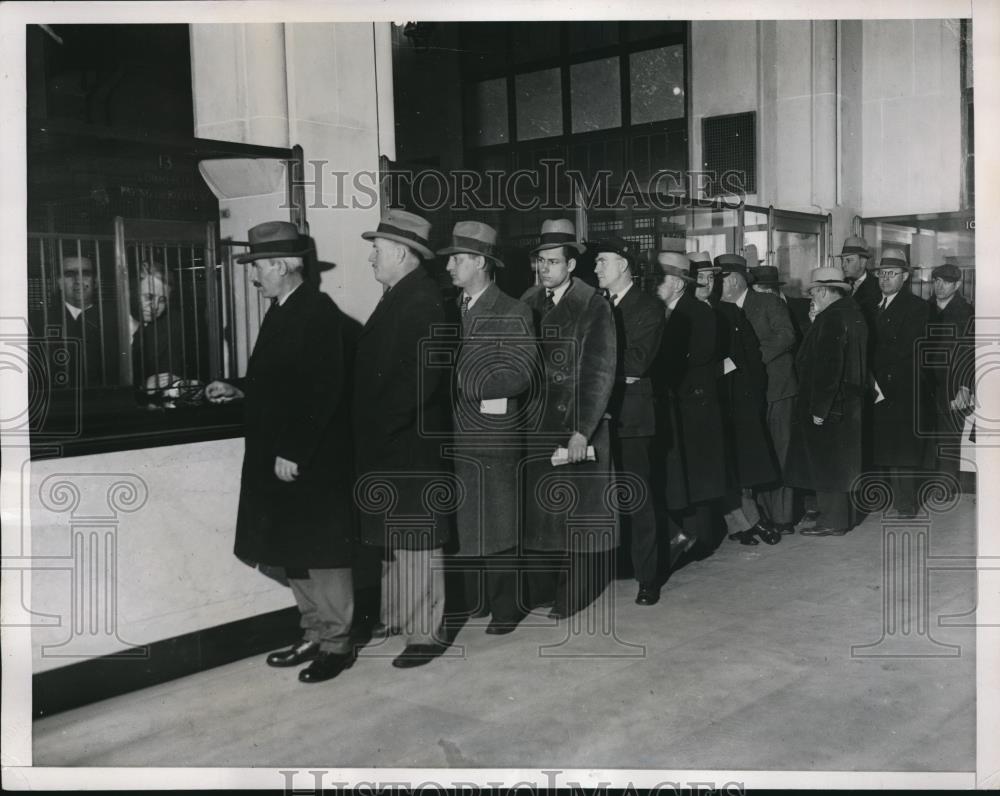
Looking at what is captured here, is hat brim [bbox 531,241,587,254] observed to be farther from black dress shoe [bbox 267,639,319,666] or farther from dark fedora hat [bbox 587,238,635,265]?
black dress shoe [bbox 267,639,319,666]

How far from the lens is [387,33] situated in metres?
3.33

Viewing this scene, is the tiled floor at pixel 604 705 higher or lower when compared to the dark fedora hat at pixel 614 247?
lower

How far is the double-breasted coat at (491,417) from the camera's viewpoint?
3459 millimetres

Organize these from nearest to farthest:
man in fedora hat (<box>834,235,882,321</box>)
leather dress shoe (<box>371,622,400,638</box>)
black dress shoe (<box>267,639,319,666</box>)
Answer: black dress shoe (<box>267,639,319,666</box>) < leather dress shoe (<box>371,622,400,638</box>) < man in fedora hat (<box>834,235,882,321</box>)

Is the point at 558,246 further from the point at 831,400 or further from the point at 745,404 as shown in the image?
the point at 831,400

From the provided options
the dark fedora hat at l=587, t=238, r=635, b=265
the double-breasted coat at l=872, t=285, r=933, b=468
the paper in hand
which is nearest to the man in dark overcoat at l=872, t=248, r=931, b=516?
the double-breasted coat at l=872, t=285, r=933, b=468

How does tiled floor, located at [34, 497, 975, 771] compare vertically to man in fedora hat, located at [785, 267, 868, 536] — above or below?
below

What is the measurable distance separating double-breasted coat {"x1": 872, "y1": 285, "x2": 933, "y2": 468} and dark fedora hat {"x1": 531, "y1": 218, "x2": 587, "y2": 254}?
4.52 feet

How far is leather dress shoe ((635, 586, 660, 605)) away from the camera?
409cm

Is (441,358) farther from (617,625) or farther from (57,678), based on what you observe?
(57,678)

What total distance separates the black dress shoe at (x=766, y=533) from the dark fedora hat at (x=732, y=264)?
1.26 m

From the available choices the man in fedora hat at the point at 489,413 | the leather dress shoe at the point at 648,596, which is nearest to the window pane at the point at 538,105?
the man in fedora hat at the point at 489,413

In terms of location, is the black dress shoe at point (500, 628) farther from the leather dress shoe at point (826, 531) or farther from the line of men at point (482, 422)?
the leather dress shoe at point (826, 531)

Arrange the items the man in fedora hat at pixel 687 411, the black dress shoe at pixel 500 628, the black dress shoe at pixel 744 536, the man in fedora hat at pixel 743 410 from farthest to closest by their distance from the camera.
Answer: the black dress shoe at pixel 744 536 → the man in fedora hat at pixel 743 410 → the man in fedora hat at pixel 687 411 → the black dress shoe at pixel 500 628
